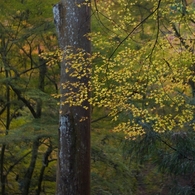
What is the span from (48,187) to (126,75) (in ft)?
15.8

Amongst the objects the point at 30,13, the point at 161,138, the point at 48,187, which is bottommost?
the point at 48,187

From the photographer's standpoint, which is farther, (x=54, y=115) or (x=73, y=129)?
(x=54, y=115)

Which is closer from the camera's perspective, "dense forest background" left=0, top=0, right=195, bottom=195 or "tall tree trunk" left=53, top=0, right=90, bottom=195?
"tall tree trunk" left=53, top=0, right=90, bottom=195

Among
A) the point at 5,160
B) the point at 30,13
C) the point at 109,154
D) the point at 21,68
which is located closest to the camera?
the point at 109,154

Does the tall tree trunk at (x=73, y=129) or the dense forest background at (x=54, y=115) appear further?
the dense forest background at (x=54, y=115)

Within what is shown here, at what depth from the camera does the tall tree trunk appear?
15.3 feet

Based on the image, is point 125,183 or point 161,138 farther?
point 161,138

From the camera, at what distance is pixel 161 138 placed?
7.72 metres

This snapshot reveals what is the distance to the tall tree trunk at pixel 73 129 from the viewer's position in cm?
468

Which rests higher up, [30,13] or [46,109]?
[30,13]

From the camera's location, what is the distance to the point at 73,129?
186 inches

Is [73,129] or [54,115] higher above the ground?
[54,115]

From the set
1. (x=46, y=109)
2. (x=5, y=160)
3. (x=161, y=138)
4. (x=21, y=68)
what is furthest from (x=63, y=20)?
(x=5, y=160)

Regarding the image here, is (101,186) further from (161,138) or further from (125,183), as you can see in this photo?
(161,138)
